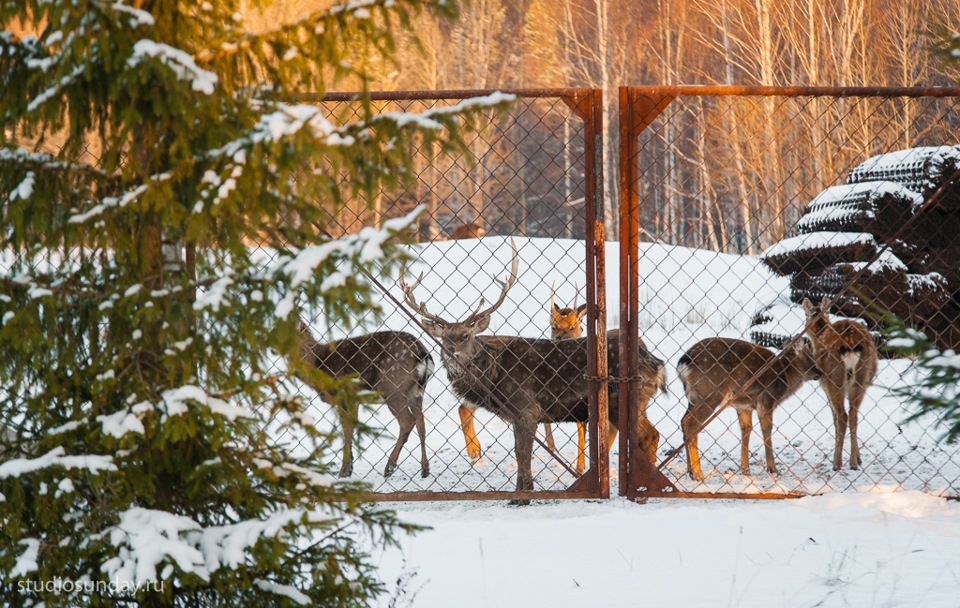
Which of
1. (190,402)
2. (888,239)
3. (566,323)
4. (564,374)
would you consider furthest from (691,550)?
(888,239)

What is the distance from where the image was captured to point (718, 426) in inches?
332

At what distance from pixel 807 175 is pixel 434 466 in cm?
1457

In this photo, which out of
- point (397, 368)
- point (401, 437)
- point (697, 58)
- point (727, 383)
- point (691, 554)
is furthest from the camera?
point (697, 58)

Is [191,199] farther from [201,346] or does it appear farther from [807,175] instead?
[807,175]

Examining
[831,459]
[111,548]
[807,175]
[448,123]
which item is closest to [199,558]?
[111,548]

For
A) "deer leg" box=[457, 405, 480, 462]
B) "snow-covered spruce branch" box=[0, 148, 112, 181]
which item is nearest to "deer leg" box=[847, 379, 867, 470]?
"deer leg" box=[457, 405, 480, 462]

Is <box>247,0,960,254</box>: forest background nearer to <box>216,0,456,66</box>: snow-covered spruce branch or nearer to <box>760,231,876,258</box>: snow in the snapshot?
<box>760,231,876,258</box>: snow

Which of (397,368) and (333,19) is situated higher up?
(333,19)

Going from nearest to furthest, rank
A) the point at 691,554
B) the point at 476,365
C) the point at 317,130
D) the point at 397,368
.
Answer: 1. the point at 317,130
2. the point at 691,554
3. the point at 476,365
4. the point at 397,368

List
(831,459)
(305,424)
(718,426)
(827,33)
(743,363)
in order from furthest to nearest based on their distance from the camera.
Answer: (827,33) → (718,426) → (831,459) → (743,363) → (305,424)

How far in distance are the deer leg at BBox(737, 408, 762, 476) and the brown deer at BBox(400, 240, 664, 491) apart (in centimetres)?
66

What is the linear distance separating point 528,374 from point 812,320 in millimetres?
1798

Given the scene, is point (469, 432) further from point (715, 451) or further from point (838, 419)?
point (838, 419)

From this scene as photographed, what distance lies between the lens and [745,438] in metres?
6.48
